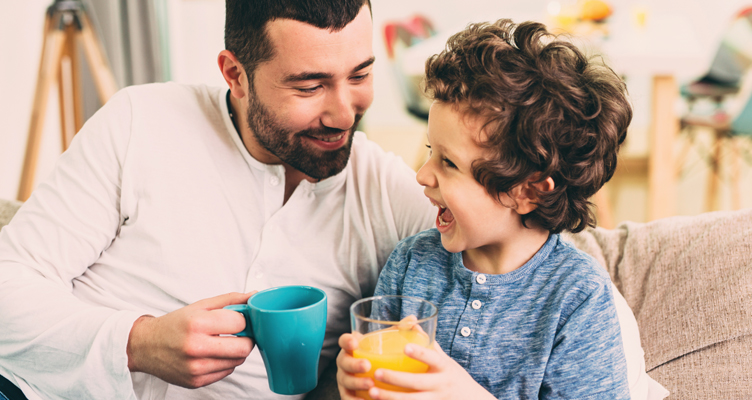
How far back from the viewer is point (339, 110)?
1264 mm

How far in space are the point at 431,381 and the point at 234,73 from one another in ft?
2.97

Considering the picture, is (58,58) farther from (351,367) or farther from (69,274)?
(351,367)

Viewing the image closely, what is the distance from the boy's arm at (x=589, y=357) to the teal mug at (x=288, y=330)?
1.32 feet

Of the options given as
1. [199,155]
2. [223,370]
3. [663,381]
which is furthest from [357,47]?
[663,381]

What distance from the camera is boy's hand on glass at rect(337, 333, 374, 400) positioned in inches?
32.7

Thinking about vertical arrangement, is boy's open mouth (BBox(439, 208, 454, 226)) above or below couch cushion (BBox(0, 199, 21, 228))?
above

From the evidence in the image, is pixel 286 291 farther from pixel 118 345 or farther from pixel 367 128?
pixel 367 128

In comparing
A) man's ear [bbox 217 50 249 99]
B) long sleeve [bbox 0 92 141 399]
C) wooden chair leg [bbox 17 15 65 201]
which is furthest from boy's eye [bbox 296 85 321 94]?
wooden chair leg [bbox 17 15 65 201]

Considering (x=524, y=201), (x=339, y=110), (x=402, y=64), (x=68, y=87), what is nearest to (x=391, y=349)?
(x=524, y=201)

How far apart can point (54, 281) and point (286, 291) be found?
581mm

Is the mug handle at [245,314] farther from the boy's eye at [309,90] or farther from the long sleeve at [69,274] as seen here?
the boy's eye at [309,90]

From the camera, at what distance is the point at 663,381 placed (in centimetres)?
118

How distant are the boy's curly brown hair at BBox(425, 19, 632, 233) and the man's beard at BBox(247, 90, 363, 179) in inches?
12.3

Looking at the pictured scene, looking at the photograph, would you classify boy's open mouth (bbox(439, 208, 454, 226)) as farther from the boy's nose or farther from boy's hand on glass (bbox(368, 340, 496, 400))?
boy's hand on glass (bbox(368, 340, 496, 400))
